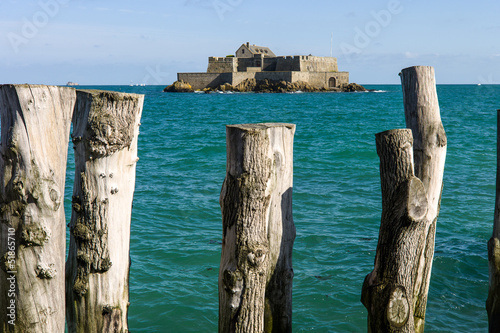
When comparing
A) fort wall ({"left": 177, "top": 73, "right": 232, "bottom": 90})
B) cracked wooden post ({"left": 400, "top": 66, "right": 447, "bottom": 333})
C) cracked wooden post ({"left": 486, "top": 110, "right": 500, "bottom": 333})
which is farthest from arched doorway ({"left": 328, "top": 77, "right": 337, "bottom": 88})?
cracked wooden post ({"left": 486, "top": 110, "right": 500, "bottom": 333})

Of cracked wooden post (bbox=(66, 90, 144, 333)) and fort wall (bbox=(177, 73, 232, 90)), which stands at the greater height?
fort wall (bbox=(177, 73, 232, 90))

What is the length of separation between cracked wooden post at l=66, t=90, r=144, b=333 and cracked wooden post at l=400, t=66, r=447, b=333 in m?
2.32

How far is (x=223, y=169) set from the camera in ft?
39.7

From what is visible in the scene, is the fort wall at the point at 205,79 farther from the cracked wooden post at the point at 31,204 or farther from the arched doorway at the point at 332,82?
the cracked wooden post at the point at 31,204

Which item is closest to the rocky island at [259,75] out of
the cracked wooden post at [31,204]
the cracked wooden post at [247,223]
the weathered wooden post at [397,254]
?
the weathered wooden post at [397,254]

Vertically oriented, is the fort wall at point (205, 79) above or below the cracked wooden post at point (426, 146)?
above

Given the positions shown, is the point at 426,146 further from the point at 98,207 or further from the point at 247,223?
the point at 98,207

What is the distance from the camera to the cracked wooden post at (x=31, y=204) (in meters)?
2.70

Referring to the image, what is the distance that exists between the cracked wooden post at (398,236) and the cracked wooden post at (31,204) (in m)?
2.15

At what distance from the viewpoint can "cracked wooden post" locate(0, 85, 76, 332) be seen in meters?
2.70

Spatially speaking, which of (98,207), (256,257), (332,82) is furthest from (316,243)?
(332,82)

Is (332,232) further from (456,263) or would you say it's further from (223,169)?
(223,169)

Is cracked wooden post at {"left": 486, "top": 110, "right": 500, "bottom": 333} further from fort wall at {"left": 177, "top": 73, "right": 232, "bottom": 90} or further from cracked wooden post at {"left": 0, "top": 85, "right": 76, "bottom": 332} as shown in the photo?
fort wall at {"left": 177, "top": 73, "right": 232, "bottom": 90}

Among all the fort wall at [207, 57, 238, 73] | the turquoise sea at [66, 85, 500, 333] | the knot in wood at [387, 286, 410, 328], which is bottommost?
the turquoise sea at [66, 85, 500, 333]
